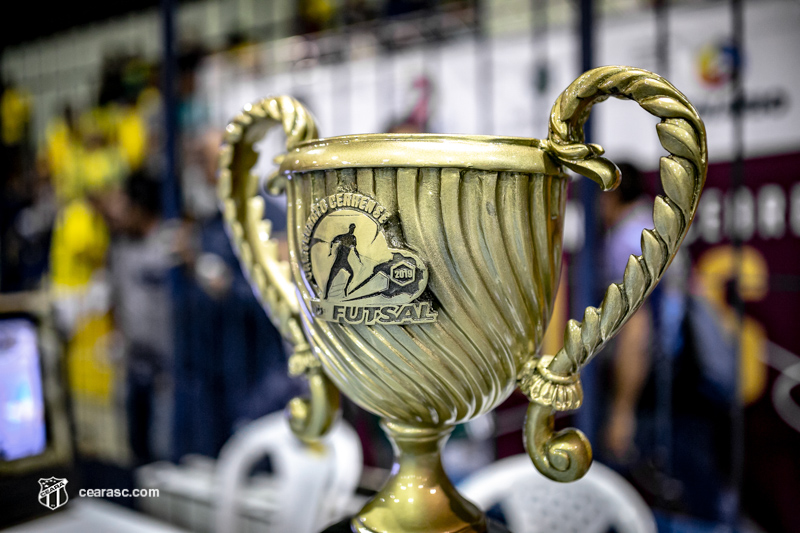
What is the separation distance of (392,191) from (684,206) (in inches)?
6.5

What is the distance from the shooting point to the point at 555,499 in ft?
3.12

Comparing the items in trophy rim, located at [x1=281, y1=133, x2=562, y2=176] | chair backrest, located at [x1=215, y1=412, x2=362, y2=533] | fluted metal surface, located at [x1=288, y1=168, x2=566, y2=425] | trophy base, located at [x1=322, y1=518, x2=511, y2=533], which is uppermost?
trophy rim, located at [x1=281, y1=133, x2=562, y2=176]

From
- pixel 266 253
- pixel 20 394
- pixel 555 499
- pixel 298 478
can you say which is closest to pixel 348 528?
pixel 266 253

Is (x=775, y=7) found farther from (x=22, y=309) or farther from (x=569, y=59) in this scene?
(x=22, y=309)

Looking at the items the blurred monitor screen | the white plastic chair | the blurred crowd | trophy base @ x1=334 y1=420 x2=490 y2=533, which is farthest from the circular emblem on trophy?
the blurred crowd

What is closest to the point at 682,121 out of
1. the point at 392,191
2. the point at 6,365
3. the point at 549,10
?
the point at 392,191

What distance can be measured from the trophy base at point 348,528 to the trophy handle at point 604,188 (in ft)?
0.38

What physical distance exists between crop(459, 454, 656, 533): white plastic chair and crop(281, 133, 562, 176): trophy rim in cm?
70

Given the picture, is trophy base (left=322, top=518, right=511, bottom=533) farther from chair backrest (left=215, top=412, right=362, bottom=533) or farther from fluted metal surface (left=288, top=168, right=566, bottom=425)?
chair backrest (left=215, top=412, right=362, bottom=533)

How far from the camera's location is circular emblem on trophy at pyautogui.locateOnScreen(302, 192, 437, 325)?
344mm

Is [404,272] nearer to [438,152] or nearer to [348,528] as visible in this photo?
[438,152]

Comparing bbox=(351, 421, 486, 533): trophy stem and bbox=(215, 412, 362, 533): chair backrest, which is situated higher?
bbox=(351, 421, 486, 533): trophy stem

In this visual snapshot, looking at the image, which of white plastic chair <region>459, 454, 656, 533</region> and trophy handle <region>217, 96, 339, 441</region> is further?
white plastic chair <region>459, 454, 656, 533</region>

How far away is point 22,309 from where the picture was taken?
757mm
